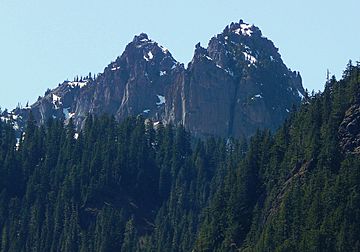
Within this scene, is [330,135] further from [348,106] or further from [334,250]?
[334,250]

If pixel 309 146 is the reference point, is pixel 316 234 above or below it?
below

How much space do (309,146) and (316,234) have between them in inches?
1180

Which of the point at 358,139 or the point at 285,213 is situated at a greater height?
the point at 358,139

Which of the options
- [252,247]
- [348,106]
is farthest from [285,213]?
[348,106]

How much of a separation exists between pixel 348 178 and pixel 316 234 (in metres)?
13.0

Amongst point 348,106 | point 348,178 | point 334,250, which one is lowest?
point 334,250

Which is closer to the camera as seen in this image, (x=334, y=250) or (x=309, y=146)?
(x=334, y=250)

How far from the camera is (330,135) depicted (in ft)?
622

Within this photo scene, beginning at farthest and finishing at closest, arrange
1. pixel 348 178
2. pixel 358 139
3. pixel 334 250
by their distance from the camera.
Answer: pixel 358 139 < pixel 348 178 < pixel 334 250

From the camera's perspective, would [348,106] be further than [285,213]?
Yes

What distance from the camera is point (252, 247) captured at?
182 metres

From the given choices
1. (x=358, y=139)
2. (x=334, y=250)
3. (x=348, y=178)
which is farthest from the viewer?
(x=358, y=139)

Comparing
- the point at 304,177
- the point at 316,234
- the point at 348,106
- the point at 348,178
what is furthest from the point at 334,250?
the point at 348,106

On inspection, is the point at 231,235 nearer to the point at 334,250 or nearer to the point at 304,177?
the point at 304,177
